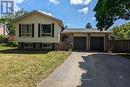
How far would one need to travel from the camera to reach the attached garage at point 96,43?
45.6 m

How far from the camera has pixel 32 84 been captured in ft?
40.9

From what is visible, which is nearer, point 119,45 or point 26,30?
point 26,30

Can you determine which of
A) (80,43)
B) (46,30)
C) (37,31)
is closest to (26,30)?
(37,31)

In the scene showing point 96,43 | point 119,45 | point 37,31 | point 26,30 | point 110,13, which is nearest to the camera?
point 110,13

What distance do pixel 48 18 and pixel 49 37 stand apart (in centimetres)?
240

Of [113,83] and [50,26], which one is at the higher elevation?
[50,26]

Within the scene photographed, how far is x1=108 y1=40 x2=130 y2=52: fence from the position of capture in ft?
143

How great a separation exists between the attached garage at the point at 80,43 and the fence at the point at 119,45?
3.90 meters

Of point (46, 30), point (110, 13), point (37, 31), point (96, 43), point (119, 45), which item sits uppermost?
point (110, 13)

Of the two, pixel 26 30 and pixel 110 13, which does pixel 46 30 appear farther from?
pixel 110 13

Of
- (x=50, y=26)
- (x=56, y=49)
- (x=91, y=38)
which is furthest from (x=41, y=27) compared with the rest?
(x=91, y=38)

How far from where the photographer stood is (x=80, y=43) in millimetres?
45969

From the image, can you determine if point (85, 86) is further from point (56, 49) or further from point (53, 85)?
point (56, 49)

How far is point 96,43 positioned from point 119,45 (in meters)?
3.40
